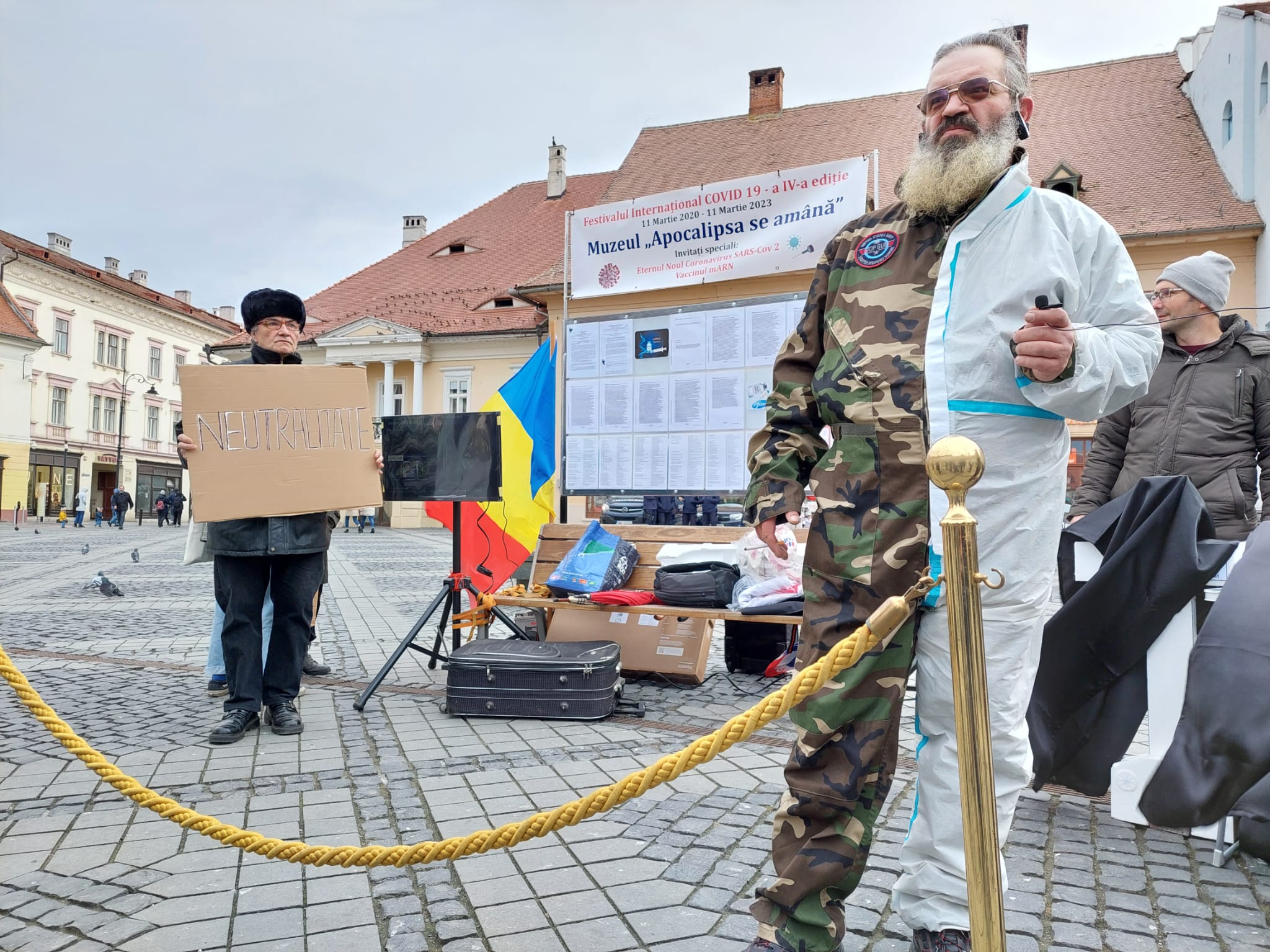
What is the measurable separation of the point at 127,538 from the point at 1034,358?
94.7ft

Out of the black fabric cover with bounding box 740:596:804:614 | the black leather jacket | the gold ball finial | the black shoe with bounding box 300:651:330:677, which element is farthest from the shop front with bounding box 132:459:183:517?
the gold ball finial

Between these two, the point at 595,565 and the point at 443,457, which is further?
the point at 595,565

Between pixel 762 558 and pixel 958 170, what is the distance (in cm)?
342

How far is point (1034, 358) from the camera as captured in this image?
1.77m

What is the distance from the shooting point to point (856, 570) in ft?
6.48

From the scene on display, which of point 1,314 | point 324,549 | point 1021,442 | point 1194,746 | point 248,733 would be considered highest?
point 1,314

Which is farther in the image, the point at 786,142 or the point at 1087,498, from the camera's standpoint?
the point at 786,142

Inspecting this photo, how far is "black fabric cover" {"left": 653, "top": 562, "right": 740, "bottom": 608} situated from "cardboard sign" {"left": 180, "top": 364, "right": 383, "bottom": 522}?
1.65m

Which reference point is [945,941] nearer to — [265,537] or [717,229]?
[265,537]

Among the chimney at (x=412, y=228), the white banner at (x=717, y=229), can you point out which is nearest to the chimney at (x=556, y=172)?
the chimney at (x=412, y=228)

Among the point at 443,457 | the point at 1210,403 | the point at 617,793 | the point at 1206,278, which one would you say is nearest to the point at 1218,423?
the point at 1210,403

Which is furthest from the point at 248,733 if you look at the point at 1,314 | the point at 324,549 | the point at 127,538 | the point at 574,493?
the point at 1,314

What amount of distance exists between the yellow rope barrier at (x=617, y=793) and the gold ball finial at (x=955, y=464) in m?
0.24

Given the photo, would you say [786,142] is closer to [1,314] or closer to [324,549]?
[324,549]
